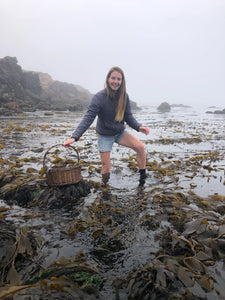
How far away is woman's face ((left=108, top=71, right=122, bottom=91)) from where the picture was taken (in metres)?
3.32

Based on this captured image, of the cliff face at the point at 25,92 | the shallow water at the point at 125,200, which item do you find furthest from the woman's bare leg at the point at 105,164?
the cliff face at the point at 25,92

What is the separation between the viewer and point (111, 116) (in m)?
3.49

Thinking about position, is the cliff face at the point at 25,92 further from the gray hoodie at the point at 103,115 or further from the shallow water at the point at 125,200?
the gray hoodie at the point at 103,115

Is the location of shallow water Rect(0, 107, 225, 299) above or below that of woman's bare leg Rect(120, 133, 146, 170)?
below

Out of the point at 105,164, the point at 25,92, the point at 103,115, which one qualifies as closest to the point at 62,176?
the point at 105,164

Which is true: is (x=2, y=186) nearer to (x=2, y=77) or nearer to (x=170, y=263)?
(x=170, y=263)

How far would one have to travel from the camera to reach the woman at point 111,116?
3.33m

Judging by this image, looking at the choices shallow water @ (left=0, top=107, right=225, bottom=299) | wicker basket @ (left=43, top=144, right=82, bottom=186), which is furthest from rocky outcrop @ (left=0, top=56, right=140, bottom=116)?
wicker basket @ (left=43, top=144, right=82, bottom=186)

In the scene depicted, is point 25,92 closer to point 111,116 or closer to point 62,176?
point 111,116

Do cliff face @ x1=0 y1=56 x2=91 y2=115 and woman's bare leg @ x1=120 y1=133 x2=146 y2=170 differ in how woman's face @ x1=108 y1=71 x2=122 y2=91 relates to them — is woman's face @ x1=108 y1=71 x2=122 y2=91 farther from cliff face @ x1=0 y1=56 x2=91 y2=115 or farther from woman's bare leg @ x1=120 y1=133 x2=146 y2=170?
cliff face @ x1=0 y1=56 x2=91 y2=115

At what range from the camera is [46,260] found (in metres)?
1.74

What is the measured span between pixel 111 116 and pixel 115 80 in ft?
1.92

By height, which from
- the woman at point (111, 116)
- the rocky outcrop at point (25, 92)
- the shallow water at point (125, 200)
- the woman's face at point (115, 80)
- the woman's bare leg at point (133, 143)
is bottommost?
the shallow water at point (125, 200)

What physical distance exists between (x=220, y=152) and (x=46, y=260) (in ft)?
19.0
